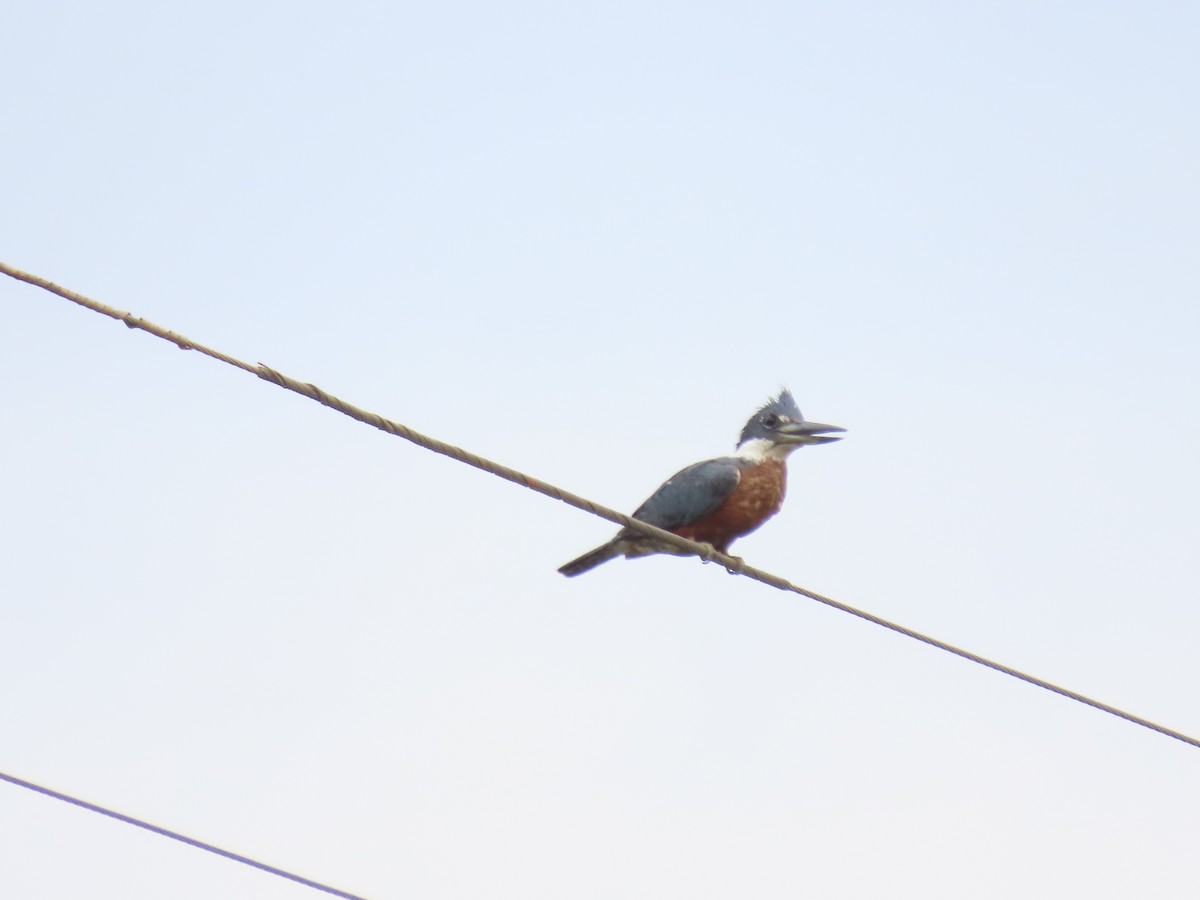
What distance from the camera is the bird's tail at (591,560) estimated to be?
8.90m

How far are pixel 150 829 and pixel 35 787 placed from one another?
1.14ft

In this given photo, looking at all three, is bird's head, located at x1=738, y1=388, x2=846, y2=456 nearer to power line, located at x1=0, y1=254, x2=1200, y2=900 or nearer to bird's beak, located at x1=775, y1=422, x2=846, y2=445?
bird's beak, located at x1=775, y1=422, x2=846, y2=445

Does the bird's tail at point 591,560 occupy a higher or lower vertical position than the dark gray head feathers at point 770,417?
lower

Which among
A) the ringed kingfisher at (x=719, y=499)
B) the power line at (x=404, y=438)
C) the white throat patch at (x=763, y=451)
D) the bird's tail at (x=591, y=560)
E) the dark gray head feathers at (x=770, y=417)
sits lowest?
the power line at (x=404, y=438)

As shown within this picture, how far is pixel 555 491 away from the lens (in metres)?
5.33

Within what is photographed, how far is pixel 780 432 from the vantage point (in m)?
9.62

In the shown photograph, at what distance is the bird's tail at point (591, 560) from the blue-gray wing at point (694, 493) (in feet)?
1.33

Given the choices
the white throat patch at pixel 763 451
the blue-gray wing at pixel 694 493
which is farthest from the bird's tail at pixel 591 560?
the white throat patch at pixel 763 451

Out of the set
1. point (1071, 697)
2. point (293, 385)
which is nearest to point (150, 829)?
point (293, 385)

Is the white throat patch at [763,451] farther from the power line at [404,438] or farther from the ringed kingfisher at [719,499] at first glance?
the power line at [404,438]

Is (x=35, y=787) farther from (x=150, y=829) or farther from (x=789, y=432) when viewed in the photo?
(x=789, y=432)

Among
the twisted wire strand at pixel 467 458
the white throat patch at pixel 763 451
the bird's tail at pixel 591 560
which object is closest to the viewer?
the twisted wire strand at pixel 467 458

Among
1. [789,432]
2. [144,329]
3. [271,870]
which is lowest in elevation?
[271,870]

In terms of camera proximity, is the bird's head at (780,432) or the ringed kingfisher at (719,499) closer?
the ringed kingfisher at (719,499)
